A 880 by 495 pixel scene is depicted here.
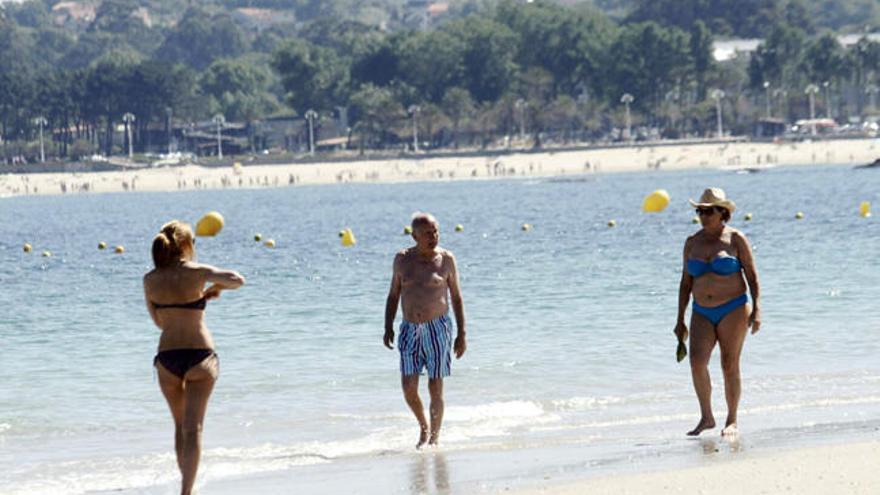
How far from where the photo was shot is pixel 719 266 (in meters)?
12.2

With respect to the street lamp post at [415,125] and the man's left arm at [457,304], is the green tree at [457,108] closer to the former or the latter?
the street lamp post at [415,125]

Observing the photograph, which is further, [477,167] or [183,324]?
[477,167]

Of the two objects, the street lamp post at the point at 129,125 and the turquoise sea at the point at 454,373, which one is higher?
the street lamp post at the point at 129,125

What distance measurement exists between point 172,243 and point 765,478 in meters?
3.50

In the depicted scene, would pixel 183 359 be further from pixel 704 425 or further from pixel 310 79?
pixel 310 79

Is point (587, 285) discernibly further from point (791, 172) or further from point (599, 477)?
point (791, 172)

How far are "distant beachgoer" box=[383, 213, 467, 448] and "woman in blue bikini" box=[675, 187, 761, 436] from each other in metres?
1.51

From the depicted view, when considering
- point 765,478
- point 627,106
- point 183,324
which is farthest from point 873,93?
point 183,324

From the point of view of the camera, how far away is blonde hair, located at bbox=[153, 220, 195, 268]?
400 inches

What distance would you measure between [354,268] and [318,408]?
2178cm

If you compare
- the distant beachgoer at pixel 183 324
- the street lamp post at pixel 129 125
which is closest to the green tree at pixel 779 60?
the street lamp post at pixel 129 125

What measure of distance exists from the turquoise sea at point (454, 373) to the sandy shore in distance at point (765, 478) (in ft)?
1.78

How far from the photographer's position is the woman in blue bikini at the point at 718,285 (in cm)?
1222

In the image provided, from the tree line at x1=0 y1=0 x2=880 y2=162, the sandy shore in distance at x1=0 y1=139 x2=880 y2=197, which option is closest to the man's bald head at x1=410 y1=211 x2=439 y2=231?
the sandy shore in distance at x1=0 y1=139 x2=880 y2=197
